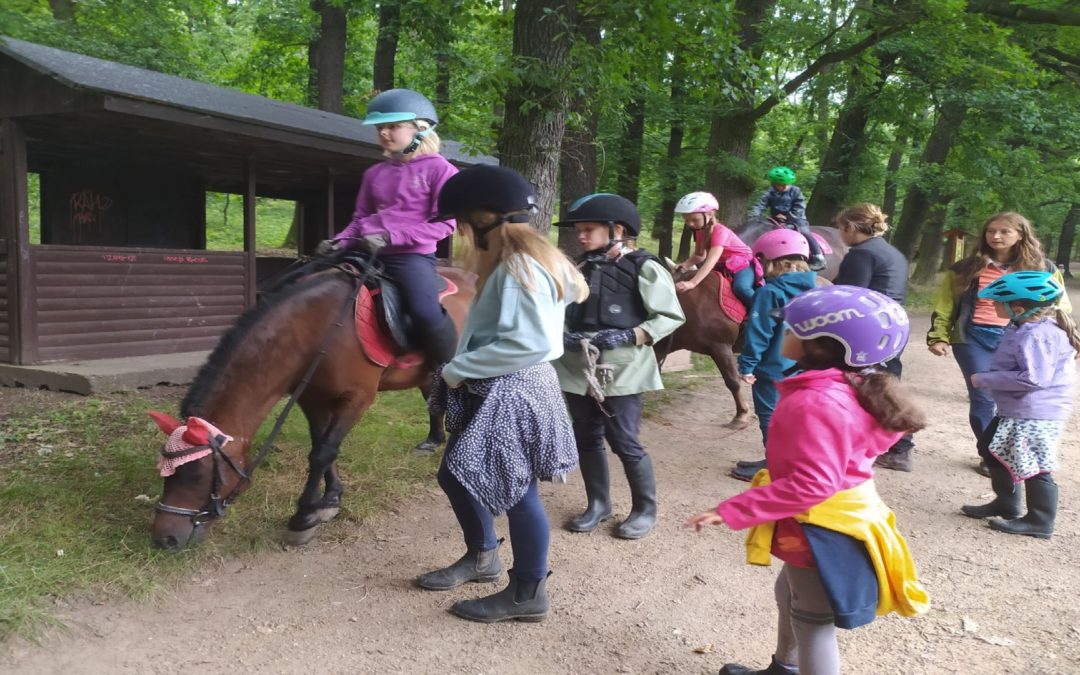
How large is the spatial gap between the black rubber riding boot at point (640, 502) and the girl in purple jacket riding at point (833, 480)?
1783 mm

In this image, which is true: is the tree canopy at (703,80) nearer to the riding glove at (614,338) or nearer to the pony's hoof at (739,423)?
the pony's hoof at (739,423)

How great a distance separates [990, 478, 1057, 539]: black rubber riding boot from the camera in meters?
4.18

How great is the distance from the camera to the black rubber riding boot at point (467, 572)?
3.39 m

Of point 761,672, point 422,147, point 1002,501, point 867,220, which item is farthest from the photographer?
point 867,220

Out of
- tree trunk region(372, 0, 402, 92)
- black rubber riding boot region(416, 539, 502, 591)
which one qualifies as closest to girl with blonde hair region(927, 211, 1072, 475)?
black rubber riding boot region(416, 539, 502, 591)

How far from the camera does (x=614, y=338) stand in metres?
3.90

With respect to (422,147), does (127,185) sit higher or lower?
higher

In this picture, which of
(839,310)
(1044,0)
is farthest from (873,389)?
(1044,0)

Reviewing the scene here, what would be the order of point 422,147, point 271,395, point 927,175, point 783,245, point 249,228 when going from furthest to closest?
1. point 927,175
2. point 249,228
3. point 783,245
4. point 422,147
5. point 271,395

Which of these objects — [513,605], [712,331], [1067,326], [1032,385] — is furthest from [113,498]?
[1067,326]

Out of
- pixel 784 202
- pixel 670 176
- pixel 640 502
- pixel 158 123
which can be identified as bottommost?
pixel 640 502

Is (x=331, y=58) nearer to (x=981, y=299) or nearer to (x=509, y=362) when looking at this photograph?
(x=981, y=299)

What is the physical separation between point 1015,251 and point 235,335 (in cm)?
469

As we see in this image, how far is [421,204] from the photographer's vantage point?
4.16m
